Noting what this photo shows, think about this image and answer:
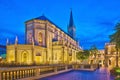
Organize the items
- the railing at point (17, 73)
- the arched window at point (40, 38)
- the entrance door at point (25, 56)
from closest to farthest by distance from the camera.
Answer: the railing at point (17, 73), the entrance door at point (25, 56), the arched window at point (40, 38)

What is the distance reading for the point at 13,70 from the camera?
16812 mm

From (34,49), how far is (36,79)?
189ft

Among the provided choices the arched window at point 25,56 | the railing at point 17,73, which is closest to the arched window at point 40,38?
the arched window at point 25,56

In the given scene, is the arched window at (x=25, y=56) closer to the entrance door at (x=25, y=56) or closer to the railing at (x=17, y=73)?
the entrance door at (x=25, y=56)

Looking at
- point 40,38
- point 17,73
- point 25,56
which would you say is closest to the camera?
point 17,73

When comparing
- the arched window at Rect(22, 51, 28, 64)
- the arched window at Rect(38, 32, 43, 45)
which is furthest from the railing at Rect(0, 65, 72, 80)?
the arched window at Rect(38, 32, 43, 45)

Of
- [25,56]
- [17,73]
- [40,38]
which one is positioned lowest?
[17,73]

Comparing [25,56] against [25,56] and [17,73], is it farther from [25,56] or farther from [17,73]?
[17,73]

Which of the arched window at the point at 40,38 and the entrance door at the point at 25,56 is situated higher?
the arched window at the point at 40,38

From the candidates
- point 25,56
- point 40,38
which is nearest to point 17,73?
point 25,56

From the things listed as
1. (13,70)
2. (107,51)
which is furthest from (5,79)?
(107,51)

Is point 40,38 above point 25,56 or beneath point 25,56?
above

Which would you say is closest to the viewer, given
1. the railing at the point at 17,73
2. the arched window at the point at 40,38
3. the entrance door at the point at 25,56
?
the railing at the point at 17,73

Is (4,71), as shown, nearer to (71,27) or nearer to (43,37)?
(43,37)
